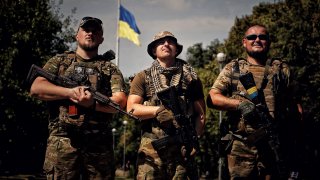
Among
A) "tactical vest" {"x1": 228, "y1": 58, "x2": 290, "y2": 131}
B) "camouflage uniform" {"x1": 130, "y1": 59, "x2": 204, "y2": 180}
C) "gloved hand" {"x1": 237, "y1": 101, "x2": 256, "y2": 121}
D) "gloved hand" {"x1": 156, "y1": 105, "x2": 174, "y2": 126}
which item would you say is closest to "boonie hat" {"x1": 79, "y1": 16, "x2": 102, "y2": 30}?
"camouflage uniform" {"x1": 130, "y1": 59, "x2": 204, "y2": 180}

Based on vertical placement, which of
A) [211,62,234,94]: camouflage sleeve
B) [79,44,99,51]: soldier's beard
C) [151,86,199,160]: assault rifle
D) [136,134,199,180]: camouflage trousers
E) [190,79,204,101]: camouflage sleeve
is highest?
[79,44,99,51]: soldier's beard

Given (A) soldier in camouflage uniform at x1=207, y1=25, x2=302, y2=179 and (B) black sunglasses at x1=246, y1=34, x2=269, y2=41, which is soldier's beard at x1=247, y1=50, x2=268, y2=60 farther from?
(B) black sunglasses at x1=246, y1=34, x2=269, y2=41

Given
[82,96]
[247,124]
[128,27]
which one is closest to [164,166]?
[247,124]

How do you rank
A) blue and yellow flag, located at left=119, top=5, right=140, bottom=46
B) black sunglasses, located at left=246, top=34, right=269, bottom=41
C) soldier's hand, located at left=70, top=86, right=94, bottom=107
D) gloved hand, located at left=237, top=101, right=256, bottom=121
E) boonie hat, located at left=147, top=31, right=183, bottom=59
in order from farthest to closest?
blue and yellow flag, located at left=119, top=5, right=140, bottom=46
black sunglasses, located at left=246, top=34, right=269, bottom=41
boonie hat, located at left=147, top=31, right=183, bottom=59
gloved hand, located at left=237, top=101, right=256, bottom=121
soldier's hand, located at left=70, top=86, right=94, bottom=107

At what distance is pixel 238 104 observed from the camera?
5.29 m

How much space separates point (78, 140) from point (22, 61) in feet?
44.0

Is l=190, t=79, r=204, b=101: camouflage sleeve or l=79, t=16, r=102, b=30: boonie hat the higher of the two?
l=79, t=16, r=102, b=30: boonie hat

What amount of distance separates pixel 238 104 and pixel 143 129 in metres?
1.38

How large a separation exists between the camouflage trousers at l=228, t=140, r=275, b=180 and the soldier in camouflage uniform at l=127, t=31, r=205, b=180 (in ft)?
2.09

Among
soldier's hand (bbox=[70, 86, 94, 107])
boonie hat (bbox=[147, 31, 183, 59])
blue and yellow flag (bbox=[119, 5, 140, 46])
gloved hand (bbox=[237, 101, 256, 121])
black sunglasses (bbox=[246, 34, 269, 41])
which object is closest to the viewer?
soldier's hand (bbox=[70, 86, 94, 107])

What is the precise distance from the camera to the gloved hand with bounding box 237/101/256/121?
5.06 m

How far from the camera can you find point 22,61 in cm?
1698

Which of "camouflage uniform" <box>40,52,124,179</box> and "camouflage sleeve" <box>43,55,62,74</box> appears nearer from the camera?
"camouflage uniform" <box>40,52,124,179</box>

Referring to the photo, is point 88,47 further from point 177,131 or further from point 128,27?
point 128,27
